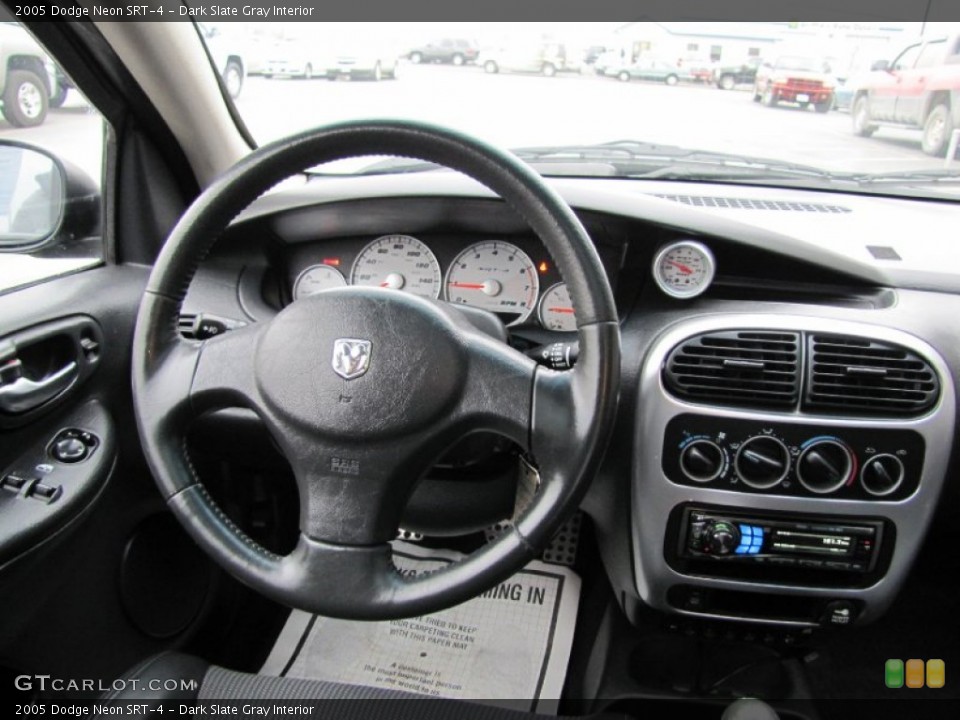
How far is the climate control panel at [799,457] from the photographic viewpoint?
1.36 metres

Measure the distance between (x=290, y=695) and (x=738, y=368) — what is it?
98cm

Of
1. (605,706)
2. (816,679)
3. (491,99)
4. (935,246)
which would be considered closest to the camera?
(935,246)

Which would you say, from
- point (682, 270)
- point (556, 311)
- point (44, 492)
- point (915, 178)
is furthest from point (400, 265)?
point (915, 178)

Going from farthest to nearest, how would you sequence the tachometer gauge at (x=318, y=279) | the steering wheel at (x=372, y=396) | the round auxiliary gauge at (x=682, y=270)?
the tachometer gauge at (x=318, y=279) < the round auxiliary gauge at (x=682, y=270) < the steering wheel at (x=372, y=396)

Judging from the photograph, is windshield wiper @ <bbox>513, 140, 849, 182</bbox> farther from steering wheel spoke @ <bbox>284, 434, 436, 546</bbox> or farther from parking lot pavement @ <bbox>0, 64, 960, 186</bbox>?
steering wheel spoke @ <bbox>284, 434, 436, 546</bbox>

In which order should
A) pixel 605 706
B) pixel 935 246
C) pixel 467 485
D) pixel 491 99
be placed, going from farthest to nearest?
pixel 491 99 < pixel 605 706 < pixel 935 246 < pixel 467 485

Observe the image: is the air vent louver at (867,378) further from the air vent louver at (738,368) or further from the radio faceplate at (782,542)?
the radio faceplate at (782,542)

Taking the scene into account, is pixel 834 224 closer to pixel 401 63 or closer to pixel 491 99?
pixel 491 99

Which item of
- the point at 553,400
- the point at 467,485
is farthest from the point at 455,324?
the point at 467,485

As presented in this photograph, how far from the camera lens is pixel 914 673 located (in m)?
1.92

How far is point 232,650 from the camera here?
6.40 feet

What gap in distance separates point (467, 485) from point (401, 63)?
3.83ft

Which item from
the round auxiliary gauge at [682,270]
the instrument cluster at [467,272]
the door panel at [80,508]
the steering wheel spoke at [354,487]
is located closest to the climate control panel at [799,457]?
the round auxiliary gauge at [682,270]

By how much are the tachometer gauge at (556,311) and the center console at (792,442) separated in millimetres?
252
